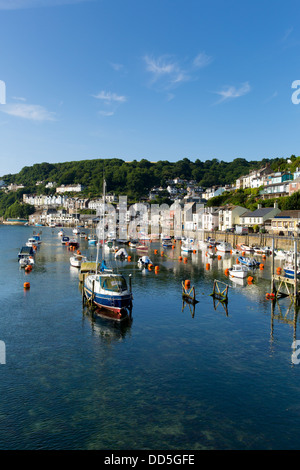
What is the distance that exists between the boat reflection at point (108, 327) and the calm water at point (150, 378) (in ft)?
0.60

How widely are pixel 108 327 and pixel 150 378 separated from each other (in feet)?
36.4

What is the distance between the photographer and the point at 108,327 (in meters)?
33.8

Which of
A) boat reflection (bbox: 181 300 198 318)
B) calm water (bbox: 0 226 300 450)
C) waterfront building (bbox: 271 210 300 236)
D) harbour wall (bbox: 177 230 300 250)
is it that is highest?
waterfront building (bbox: 271 210 300 236)

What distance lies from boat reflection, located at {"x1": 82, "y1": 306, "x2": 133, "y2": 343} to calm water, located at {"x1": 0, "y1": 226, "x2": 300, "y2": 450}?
0.18 meters

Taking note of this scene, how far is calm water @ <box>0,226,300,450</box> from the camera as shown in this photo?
17.8m

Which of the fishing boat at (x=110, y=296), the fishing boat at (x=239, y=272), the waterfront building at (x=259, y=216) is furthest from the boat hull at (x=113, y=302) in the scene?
the waterfront building at (x=259, y=216)

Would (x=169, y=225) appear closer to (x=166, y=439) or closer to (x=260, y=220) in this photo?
(x=260, y=220)

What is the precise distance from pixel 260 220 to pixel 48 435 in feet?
344

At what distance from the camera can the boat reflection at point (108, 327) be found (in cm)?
3116
